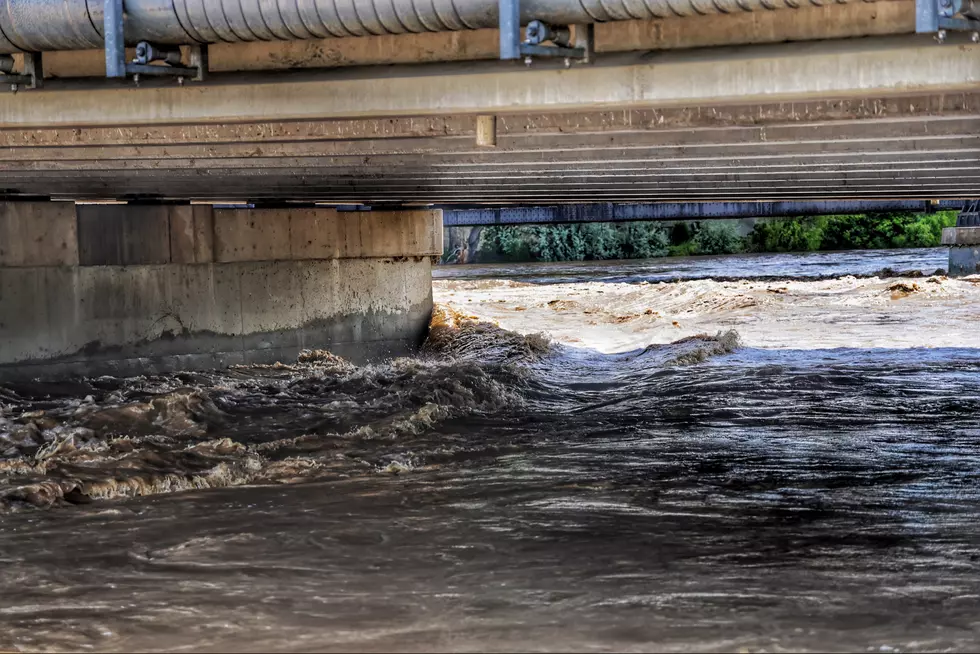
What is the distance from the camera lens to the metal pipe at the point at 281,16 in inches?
312

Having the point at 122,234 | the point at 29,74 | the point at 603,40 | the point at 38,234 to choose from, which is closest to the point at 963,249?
the point at 122,234

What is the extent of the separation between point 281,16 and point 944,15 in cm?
476

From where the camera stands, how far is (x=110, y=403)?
15.5 meters

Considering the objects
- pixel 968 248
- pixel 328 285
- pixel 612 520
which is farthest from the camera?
pixel 968 248

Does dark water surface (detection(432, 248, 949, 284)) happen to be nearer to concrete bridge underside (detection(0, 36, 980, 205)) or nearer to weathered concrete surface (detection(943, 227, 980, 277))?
weathered concrete surface (detection(943, 227, 980, 277))

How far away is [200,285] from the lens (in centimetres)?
1944

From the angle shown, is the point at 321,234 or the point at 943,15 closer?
the point at 943,15

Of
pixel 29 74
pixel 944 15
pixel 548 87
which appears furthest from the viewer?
pixel 29 74

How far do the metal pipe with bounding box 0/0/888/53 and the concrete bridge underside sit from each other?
0.68m

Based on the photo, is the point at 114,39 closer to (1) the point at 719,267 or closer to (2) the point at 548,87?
(2) the point at 548,87

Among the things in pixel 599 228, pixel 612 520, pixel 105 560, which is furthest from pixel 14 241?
pixel 599 228

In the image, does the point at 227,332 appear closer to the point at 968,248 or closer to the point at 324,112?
the point at 324,112

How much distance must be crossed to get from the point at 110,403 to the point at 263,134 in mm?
5711

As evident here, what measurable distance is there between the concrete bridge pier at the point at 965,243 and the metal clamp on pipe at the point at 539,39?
32109mm
